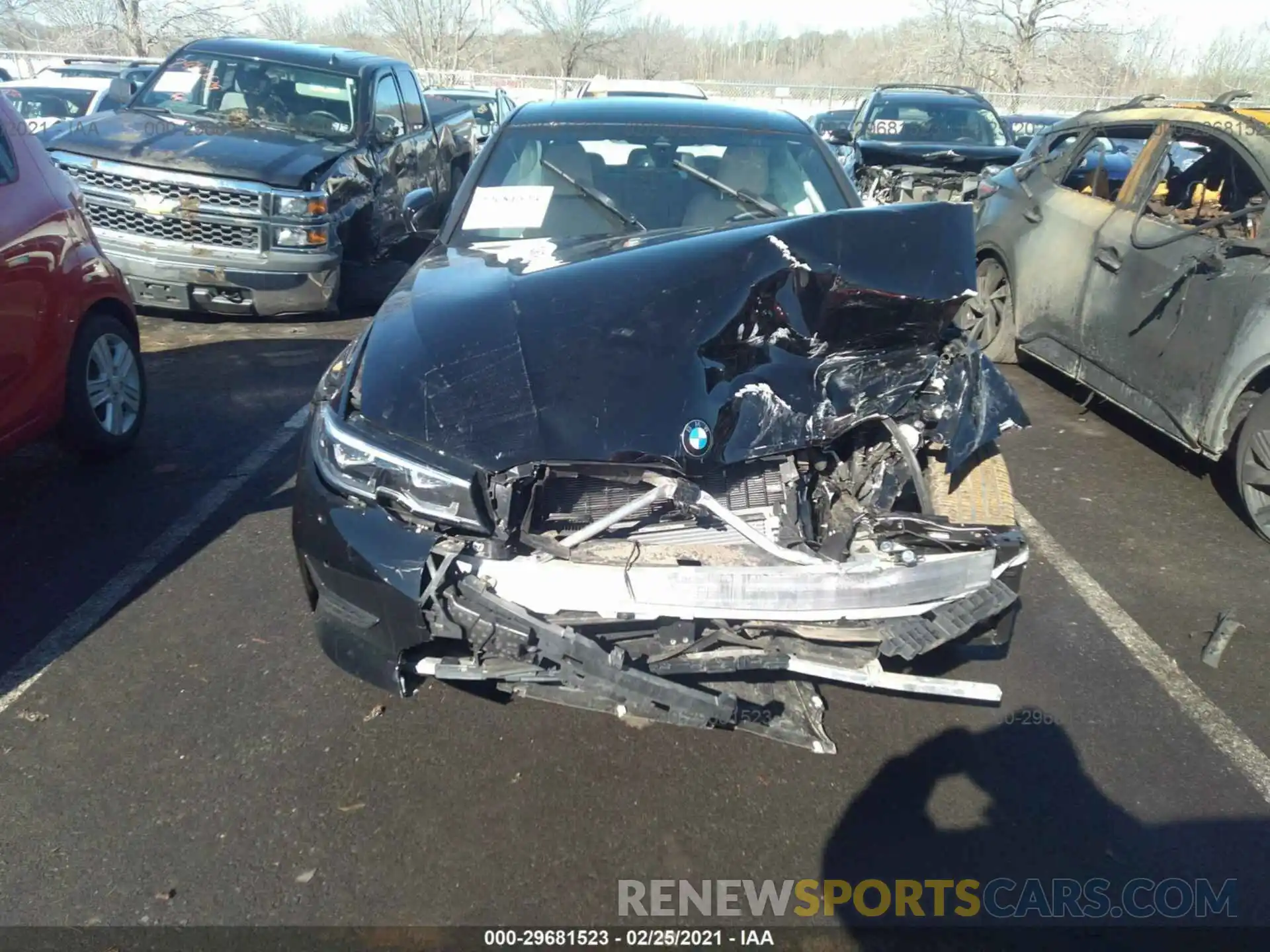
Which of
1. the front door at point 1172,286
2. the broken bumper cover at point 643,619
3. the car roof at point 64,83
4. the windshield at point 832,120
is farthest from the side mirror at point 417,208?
the car roof at point 64,83

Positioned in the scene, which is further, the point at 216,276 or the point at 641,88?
the point at 641,88

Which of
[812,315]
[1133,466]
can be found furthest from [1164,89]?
[812,315]

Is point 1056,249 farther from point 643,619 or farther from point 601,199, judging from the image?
point 643,619

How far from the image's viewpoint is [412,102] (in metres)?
9.62

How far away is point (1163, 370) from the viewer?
487cm

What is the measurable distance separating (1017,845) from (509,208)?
3.09 m

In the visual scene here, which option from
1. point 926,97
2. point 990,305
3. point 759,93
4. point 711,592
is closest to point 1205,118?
point 990,305

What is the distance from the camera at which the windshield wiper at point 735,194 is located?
4.12 meters

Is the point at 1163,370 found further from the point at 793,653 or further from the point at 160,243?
the point at 160,243

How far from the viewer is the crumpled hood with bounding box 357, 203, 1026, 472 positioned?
2596mm

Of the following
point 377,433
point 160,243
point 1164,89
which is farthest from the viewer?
point 1164,89

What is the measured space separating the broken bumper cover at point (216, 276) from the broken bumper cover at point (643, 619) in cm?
479

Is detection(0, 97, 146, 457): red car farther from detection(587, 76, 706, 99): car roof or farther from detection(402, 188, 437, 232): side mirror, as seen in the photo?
detection(587, 76, 706, 99): car roof

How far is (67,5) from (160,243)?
2509cm
